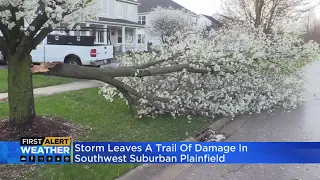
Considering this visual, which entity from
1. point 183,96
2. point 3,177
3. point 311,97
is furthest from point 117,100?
point 311,97

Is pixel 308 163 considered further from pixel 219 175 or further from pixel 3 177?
pixel 3 177

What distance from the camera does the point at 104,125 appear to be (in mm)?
7066

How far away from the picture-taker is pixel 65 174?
15.1 ft

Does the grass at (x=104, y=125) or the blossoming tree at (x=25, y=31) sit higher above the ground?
the blossoming tree at (x=25, y=31)

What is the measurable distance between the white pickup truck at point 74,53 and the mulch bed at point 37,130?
9488 mm

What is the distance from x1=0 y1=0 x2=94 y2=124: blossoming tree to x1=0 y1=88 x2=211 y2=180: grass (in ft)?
4.09

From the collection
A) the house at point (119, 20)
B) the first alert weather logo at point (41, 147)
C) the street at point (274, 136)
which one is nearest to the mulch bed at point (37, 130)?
the first alert weather logo at point (41, 147)

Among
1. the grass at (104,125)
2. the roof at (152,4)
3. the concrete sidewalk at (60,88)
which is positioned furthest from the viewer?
the roof at (152,4)

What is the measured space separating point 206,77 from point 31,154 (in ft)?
15.6

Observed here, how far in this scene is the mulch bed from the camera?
→ 18.7 ft

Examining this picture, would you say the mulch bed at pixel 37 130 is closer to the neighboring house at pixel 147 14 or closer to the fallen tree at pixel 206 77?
the fallen tree at pixel 206 77

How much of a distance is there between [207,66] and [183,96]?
37.1 inches

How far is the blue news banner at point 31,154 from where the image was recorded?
4562 millimetres

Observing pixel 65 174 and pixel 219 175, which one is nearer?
pixel 65 174
